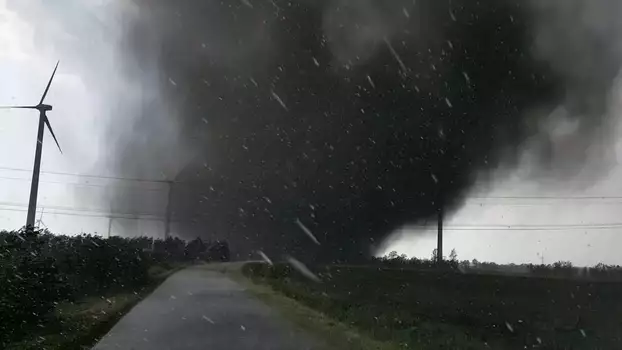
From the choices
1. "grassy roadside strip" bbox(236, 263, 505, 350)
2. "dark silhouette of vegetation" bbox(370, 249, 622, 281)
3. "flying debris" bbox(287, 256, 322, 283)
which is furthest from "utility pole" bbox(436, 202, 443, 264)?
"grassy roadside strip" bbox(236, 263, 505, 350)

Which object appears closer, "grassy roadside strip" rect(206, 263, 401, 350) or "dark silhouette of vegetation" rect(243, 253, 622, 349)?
"grassy roadside strip" rect(206, 263, 401, 350)

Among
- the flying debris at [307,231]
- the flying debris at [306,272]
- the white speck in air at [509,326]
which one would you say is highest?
the flying debris at [307,231]

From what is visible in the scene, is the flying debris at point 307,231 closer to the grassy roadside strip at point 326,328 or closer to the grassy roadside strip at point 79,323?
the grassy roadside strip at point 326,328

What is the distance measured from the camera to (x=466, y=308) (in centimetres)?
1895

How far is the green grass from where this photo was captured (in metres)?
12.2

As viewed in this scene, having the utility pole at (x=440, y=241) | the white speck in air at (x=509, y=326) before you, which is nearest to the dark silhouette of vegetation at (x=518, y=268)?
the utility pole at (x=440, y=241)

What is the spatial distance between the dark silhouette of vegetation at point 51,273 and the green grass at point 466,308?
6.10 metres

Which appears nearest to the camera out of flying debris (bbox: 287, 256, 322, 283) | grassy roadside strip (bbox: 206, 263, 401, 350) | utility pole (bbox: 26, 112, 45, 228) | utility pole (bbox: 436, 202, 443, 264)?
grassy roadside strip (bbox: 206, 263, 401, 350)

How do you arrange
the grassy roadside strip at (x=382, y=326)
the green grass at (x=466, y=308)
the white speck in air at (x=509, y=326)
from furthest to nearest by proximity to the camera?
the white speck in air at (x=509, y=326), the green grass at (x=466, y=308), the grassy roadside strip at (x=382, y=326)

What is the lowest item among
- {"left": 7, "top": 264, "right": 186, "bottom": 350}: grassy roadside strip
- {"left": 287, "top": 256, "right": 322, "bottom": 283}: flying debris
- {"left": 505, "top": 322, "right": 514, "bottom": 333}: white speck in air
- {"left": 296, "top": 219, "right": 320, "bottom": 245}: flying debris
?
{"left": 7, "top": 264, "right": 186, "bottom": 350}: grassy roadside strip

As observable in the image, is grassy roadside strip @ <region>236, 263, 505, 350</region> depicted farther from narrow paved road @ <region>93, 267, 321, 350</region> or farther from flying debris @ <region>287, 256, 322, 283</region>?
flying debris @ <region>287, 256, 322, 283</region>

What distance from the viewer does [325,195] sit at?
1681 inches

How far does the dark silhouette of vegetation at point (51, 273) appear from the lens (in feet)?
33.6

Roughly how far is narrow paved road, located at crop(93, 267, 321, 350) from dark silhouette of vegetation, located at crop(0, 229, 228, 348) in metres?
1.54
